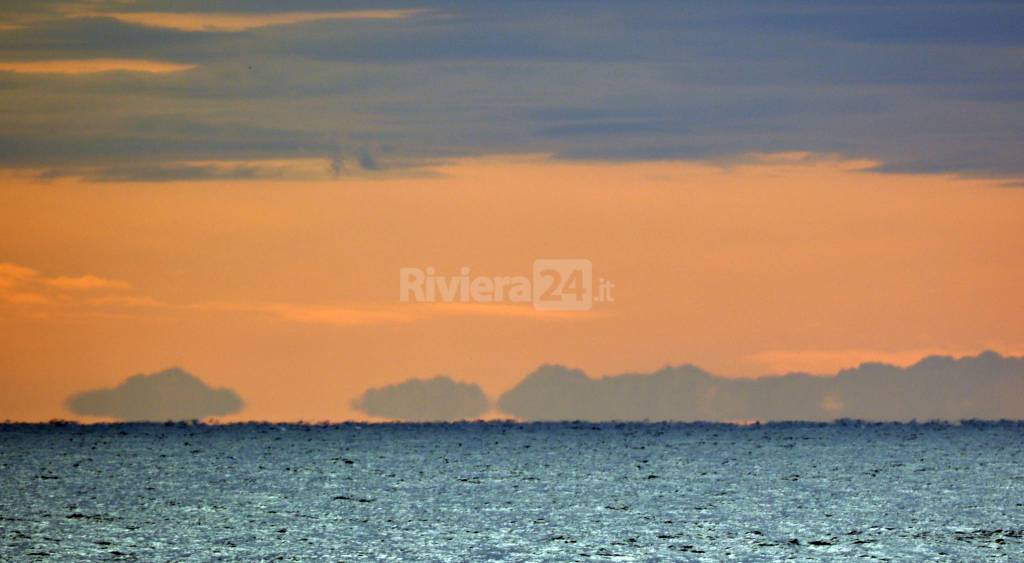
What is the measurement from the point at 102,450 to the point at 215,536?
7042mm

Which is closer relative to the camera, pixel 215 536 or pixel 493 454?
pixel 215 536

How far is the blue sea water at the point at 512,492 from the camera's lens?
12.0 meters

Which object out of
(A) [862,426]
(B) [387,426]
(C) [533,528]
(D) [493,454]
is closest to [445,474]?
(D) [493,454]

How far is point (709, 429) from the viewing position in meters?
21.5

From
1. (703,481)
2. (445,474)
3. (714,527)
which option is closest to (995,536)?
(714,527)

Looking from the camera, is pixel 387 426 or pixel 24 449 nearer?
pixel 24 449

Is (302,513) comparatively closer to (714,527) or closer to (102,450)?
(714,527)

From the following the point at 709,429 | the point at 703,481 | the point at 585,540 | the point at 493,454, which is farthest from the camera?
the point at 709,429

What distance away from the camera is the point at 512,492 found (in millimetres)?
14859

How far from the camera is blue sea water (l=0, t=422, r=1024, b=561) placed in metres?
12.0

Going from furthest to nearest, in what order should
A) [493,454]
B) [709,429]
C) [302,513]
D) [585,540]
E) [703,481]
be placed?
1. [709,429]
2. [493,454]
3. [703,481]
4. [302,513]
5. [585,540]

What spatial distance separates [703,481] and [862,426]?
22.7ft

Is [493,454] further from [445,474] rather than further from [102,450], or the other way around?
[102,450]

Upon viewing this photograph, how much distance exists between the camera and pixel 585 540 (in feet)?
39.7
